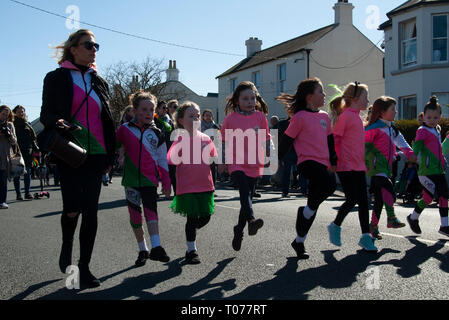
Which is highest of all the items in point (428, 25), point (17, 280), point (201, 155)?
point (428, 25)

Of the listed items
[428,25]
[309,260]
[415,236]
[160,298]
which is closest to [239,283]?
[160,298]

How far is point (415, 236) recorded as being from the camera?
6.70 metres

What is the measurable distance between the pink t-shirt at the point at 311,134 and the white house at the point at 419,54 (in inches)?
704

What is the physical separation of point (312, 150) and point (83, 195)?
2.37m

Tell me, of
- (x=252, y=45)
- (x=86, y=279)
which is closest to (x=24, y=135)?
(x=86, y=279)

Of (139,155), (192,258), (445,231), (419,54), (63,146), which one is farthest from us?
(419,54)

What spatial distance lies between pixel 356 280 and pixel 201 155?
2.06 meters

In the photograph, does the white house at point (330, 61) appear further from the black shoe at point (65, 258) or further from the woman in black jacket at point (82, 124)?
the black shoe at point (65, 258)

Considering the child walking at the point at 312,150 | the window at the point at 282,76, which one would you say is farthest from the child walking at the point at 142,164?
the window at the point at 282,76

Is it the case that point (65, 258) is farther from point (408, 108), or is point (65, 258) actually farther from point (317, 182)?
point (408, 108)

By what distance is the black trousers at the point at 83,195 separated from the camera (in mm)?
4270

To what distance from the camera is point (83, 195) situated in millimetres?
4336

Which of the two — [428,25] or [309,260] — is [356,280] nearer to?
[309,260]
